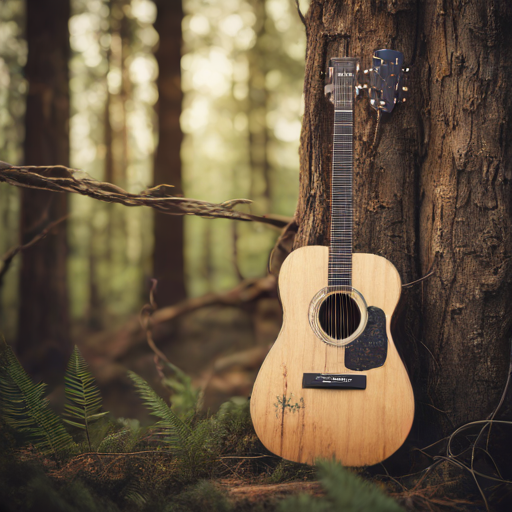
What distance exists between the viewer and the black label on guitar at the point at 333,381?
189 cm

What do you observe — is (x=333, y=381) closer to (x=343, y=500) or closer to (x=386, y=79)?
(x=343, y=500)

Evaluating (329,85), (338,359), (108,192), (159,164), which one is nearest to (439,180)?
(329,85)

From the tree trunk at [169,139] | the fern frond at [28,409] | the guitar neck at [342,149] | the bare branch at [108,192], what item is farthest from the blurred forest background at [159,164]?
the fern frond at [28,409]

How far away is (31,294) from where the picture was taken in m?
5.25

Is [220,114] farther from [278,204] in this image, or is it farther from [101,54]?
[101,54]

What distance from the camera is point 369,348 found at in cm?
193

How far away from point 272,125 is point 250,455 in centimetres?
1041

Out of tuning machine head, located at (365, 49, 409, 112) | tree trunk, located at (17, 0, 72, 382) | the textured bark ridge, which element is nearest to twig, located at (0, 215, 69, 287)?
the textured bark ridge

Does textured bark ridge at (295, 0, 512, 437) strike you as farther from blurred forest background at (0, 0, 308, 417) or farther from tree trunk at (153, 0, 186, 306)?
tree trunk at (153, 0, 186, 306)

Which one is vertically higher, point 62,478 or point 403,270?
point 403,270

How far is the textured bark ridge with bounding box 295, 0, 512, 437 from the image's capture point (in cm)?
211

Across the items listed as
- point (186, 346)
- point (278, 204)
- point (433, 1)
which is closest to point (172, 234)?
point (186, 346)

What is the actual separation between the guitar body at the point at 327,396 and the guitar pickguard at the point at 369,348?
2 centimetres

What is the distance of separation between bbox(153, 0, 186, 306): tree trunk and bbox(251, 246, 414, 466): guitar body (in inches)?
195
